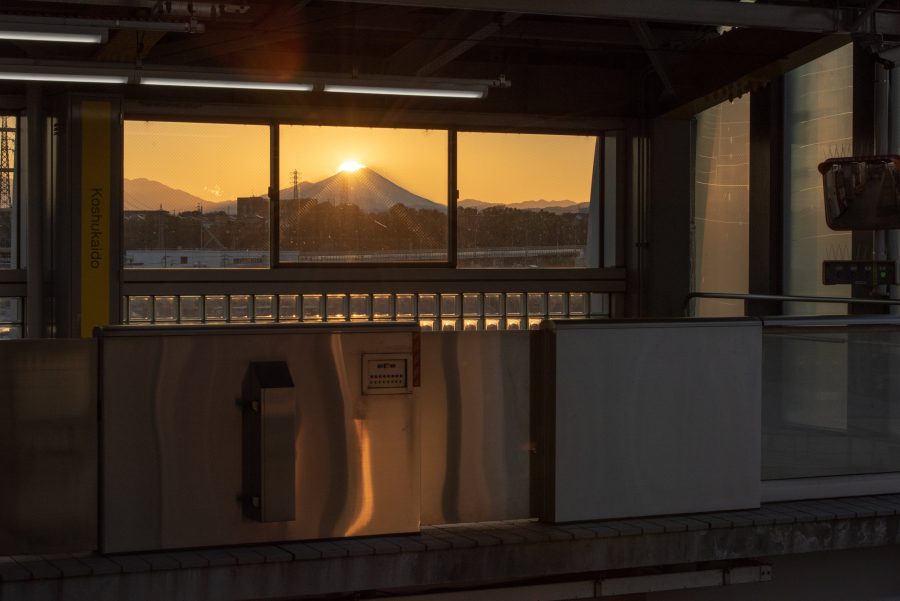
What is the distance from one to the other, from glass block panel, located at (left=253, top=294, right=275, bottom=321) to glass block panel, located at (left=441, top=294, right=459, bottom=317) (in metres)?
1.92

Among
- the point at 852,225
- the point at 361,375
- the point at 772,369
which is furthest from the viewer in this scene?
the point at 852,225

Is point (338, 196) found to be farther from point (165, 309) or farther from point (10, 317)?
point (10, 317)

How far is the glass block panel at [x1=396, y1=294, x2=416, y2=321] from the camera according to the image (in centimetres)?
1289

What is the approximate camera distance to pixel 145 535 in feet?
14.7

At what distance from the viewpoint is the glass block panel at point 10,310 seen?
37.2ft

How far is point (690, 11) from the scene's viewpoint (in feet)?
26.5

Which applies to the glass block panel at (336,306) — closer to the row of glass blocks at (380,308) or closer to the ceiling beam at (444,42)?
the row of glass blocks at (380,308)

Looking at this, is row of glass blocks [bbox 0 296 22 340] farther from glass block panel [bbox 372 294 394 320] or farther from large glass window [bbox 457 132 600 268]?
large glass window [bbox 457 132 600 268]

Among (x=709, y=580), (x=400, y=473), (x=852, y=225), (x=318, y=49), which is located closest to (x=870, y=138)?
(x=852, y=225)

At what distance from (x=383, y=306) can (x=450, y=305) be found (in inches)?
31.0

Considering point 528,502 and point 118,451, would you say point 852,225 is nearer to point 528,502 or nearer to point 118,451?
point 528,502

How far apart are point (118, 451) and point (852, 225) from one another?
16.9 ft

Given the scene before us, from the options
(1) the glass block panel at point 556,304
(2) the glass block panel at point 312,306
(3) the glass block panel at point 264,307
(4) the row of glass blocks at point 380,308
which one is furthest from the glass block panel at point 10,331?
(1) the glass block panel at point 556,304

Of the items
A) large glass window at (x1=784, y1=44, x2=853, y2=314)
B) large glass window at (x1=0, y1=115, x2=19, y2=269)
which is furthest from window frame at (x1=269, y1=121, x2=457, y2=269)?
large glass window at (x1=784, y1=44, x2=853, y2=314)
